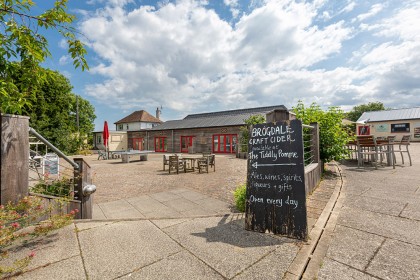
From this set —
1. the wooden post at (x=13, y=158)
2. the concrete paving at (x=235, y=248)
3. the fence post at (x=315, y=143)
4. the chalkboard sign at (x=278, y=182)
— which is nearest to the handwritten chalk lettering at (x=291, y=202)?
the chalkboard sign at (x=278, y=182)

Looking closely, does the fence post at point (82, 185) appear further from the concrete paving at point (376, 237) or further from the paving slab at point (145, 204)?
the concrete paving at point (376, 237)

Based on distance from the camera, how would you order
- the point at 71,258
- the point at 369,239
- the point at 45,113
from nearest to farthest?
the point at 71,258 → the point at 369,239 → the point at 45,113

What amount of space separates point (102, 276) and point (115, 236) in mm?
751

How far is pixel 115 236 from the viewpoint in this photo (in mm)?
2539

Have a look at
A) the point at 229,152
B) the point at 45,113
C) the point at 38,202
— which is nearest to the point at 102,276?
the point at 38,202

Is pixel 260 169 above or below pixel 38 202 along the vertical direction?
above

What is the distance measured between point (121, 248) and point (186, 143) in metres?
20.3

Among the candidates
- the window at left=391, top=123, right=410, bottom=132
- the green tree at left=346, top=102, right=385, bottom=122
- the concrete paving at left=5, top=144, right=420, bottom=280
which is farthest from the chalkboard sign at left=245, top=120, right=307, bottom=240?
the green tree at left=346, top=102, right=385, bottom=122

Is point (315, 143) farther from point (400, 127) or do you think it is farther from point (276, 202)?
point (400, 127)

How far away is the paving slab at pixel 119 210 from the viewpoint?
3821 millimetres

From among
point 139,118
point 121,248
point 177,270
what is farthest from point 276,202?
point 139,118

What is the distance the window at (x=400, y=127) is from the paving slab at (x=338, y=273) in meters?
35.8

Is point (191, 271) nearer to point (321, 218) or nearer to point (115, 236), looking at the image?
point (115, 236)

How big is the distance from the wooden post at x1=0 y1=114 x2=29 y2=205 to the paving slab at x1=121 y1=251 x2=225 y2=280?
6.36 feet
